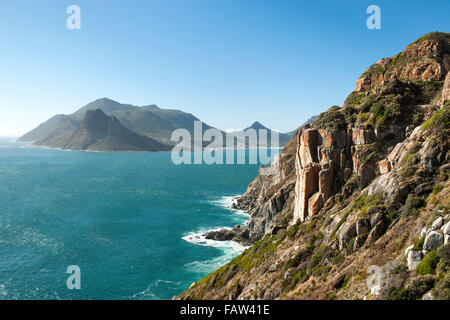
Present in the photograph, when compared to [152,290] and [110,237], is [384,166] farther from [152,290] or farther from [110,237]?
[110,237]

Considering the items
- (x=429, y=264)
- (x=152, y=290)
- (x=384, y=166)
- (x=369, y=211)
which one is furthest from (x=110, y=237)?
(x=429, y=264)

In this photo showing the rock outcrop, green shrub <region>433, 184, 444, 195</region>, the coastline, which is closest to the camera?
green shrub <region>433, 184, 444, 195</region>

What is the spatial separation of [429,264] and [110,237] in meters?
73.1

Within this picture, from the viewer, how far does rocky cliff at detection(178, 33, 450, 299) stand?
71.9 feet

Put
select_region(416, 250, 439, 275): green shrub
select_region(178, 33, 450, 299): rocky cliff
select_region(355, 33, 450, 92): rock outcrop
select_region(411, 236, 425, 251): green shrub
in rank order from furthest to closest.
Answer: select_region(355, 33, 450, 92): rock outcrop < select_region(178, 33, 450, 299): rocky cliff < select_region(411, 236, 425, 251): green shrub < select_region(416, 250, 439, 275): green shrub

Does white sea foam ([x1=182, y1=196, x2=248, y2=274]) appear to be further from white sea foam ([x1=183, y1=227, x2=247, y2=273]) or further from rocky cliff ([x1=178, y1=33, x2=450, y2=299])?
rocky cliff ([x1=178, y1=33, x2=450, y2=299])

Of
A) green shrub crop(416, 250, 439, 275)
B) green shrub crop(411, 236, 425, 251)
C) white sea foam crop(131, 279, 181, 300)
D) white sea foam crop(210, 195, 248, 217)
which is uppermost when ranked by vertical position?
green shrub crop(411, 236, 425, 251)

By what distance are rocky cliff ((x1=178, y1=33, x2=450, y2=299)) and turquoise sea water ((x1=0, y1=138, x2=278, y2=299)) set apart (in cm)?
1974

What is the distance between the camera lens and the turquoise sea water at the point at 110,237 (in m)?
54.1

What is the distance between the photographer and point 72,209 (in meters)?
103

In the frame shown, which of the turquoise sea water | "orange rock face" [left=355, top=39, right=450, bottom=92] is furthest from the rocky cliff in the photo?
the turquoise sea water
